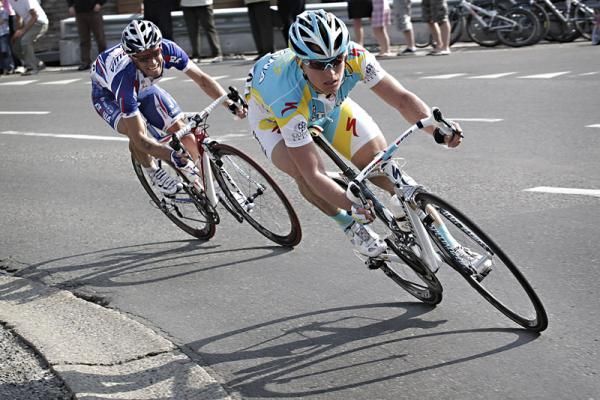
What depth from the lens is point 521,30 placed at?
19.7 metres

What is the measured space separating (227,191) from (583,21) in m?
12.8

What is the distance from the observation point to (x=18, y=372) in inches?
228

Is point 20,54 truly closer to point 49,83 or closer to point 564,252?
point 49,83

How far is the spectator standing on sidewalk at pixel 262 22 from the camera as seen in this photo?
65.4 feet

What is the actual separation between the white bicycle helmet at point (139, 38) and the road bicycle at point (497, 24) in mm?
12573

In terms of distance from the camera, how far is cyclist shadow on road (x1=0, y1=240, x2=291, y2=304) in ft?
25.3

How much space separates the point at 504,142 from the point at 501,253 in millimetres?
5913

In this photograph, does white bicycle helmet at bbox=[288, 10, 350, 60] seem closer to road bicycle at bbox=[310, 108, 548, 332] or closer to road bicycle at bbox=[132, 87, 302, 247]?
road bicycle at bbox=[310, 108, 548, 332]

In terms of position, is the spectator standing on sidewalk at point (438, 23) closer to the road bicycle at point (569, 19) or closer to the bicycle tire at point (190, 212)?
the road bicycle at point (569, 19)

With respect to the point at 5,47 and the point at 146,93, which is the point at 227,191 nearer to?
the point at 146,93

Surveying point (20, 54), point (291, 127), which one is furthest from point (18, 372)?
point (20, 54)

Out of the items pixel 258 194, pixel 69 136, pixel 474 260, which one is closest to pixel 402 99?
pixel 474 260

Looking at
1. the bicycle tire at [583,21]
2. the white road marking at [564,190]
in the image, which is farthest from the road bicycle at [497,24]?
the white road marking at [564,190]

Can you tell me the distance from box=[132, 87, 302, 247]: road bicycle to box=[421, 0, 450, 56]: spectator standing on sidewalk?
36.5 ft
